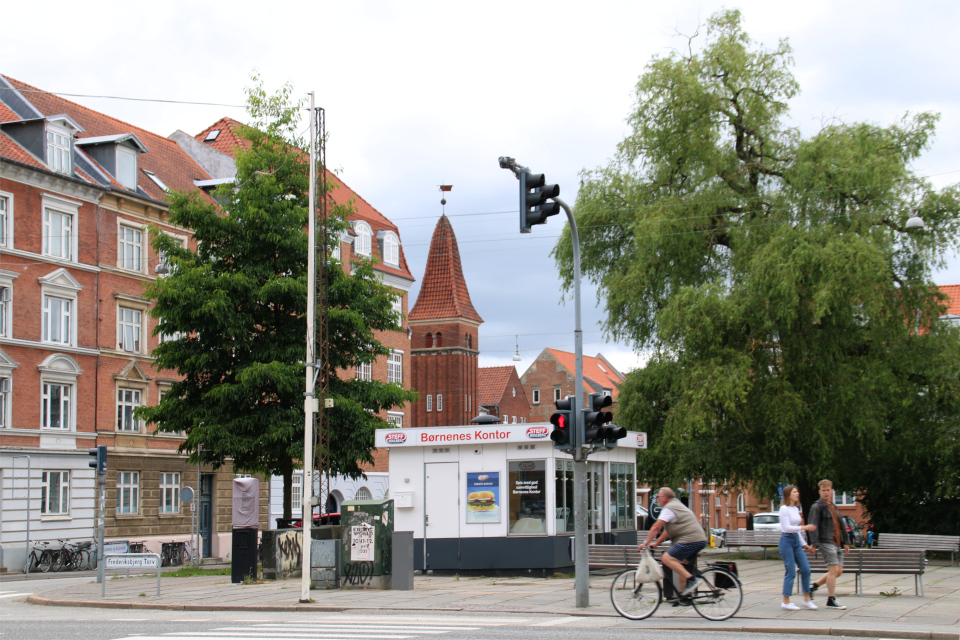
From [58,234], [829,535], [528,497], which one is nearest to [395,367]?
[58,234]

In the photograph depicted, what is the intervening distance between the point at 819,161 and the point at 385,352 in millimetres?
13597

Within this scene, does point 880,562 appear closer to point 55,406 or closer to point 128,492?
point 55,406

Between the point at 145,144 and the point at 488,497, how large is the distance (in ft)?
103

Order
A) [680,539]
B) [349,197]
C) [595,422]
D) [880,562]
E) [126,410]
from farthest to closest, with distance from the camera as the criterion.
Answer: [349,197] < [126,410] < [880,562] < [595,422] < [680,539]

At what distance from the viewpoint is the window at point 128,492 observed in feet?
130

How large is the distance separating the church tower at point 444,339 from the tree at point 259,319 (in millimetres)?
48143

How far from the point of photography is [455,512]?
22.8m

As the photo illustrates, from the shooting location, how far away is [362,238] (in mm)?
58594

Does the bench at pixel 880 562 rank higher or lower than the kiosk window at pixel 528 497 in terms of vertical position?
lower

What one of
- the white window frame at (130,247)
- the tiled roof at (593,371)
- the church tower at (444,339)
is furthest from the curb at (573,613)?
the tiled roof at (593,371)

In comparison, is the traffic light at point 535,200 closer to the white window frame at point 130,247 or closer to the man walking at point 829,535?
the man walking at point 829,535

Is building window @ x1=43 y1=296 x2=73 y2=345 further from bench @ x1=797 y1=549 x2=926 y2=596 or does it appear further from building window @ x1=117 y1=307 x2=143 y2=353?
bench @ x1=797 y1=549 x2=926 y2=596

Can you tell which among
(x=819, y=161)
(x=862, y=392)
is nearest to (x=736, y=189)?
(x=819, y=161)

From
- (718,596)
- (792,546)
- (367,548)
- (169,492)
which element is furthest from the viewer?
(169,492)
